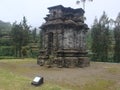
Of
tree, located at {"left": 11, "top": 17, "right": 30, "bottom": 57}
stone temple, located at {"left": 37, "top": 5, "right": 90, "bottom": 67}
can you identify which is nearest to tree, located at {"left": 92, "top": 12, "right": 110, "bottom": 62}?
tree, located at {"left": 11, "top": 17, "right": 30, "bottom": 57}

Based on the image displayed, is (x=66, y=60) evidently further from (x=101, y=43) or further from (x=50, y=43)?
(x=101, y=43)

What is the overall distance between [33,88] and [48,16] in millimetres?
13673

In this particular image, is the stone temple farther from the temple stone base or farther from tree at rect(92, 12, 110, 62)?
tree at rect(92, 12, 110, 62)

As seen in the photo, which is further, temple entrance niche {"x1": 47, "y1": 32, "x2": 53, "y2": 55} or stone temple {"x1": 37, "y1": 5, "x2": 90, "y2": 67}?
temple entrance niche {"x1": 47, "y1": 32, "x2": 53, "y2": 55}

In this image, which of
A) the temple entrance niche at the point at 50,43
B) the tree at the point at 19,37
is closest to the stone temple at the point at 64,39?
the temple entrance niche at the point at 50,43

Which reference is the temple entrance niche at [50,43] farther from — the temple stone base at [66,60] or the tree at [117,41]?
the tree at [117,41]

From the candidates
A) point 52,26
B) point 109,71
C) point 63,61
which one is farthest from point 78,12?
point 109,71

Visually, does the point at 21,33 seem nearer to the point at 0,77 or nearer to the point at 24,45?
the point at 24,45

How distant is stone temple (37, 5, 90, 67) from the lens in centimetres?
2444

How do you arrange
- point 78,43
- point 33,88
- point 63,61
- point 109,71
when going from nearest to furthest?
point 33,88, point 109,71, point 63,61, point 78,43

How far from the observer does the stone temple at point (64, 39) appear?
80.2 feet

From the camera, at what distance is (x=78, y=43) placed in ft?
84.5

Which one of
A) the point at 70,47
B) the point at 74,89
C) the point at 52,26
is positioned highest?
the point at 52,26

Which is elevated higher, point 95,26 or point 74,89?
point 95,26
